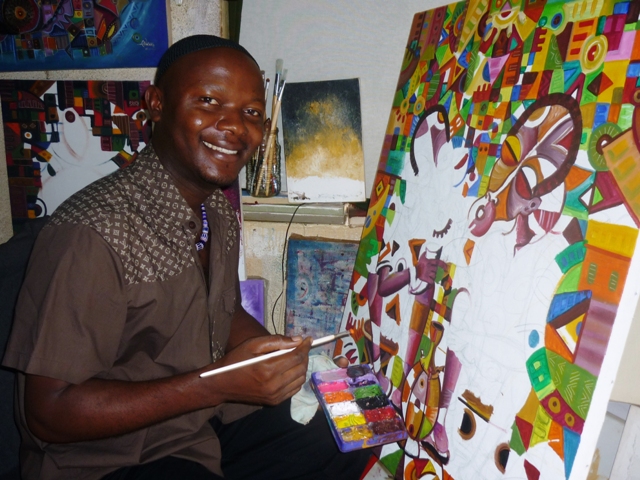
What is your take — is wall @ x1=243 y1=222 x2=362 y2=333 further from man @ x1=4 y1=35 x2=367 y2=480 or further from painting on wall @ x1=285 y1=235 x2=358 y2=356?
man @ x1=4 y1=35 x2=367 y2=480

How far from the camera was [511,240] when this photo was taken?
0.88 m

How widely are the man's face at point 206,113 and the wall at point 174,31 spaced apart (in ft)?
2.89

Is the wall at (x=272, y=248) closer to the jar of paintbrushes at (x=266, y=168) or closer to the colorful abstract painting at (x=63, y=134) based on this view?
the jar of paintbrushes at (x=266, y=168)

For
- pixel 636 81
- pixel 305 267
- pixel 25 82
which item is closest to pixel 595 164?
pixel 636 81

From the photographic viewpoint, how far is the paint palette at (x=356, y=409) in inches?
40.6

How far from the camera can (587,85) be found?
79cm

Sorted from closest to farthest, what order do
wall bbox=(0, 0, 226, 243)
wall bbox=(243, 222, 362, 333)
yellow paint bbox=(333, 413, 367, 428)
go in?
yellow paint bbox=(333, 413, 367, 428), wall bbox=(0, 0, 226, 243), wall bbox=(243, 222, 362, 333)

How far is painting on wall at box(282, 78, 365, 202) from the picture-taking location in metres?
1.81

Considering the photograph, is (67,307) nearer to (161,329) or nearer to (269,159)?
(161,329)

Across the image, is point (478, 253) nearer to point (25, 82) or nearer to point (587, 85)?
point (587, 85)

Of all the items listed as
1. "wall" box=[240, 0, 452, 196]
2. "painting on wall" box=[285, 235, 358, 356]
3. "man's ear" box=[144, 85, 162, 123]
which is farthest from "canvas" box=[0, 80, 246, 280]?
"man's ear" box=[144, 85, 162, 123]

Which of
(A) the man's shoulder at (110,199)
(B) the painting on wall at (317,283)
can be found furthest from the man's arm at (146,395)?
(B) the painting on wall at (317,283)

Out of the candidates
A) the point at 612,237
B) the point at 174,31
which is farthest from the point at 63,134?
the point at 612,237

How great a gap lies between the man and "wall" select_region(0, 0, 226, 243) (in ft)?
2.74
